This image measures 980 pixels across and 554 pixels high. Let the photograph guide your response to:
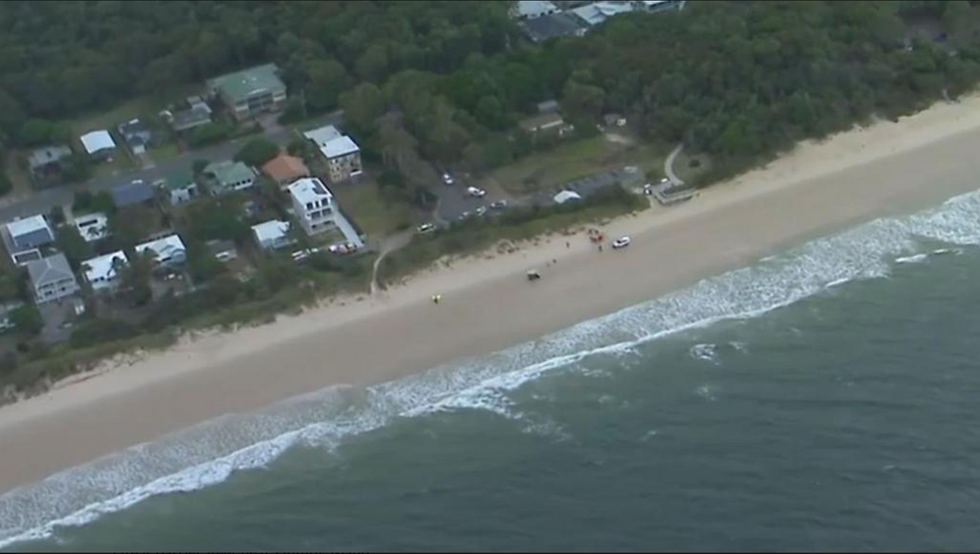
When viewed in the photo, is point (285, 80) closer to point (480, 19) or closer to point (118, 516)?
point (480, 19)

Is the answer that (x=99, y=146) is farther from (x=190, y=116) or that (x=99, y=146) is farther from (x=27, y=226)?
(x=27, y=226)

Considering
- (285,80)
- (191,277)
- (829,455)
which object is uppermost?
(285,80)

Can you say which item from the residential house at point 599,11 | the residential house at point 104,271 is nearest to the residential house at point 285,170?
the residential house at point 104,271

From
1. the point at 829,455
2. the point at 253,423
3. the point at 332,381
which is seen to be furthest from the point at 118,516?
the point at 829,455

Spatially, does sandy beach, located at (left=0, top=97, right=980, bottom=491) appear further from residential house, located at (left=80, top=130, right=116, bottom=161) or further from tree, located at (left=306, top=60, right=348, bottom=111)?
residential house, located at (left=80, top=130, right=116, bottom=161)

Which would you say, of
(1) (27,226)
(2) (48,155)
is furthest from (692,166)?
(2) (48,155)

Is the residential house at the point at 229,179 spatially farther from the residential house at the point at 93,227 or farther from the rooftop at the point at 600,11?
the rooftop at the point at 600,11

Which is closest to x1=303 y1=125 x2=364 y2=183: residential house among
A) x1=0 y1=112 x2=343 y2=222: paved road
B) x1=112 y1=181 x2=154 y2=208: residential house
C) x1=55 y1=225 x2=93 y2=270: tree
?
x1=0 y1=112 x2=343 y2=222: paved road
